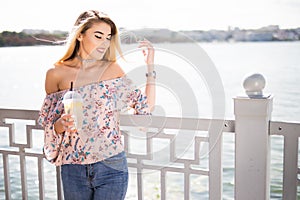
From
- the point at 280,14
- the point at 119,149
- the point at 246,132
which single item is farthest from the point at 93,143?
the point at 280,14

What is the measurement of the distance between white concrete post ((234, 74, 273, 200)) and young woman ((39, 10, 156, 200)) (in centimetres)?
45

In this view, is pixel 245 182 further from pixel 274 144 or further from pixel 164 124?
pixel 274 144

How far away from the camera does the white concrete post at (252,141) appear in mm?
2018

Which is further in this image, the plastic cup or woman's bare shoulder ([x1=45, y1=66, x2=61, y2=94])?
woman's bare shoulder ([x1=45, y1=66, x2=61, y2=94])

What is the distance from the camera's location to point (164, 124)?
7.02 feet

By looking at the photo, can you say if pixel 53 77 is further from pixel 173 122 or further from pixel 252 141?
pixel 252 141

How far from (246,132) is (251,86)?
0.71 ft

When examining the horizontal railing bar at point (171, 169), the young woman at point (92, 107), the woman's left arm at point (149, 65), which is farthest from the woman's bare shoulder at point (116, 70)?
the horizontal railing bar at point (171, 169)

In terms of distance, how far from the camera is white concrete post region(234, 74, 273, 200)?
2.02m

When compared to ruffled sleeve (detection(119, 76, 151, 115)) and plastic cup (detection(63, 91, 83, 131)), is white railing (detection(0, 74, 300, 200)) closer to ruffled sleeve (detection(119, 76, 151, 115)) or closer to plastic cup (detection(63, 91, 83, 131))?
ruffled sleeve (detection(119, 76, 151, 115))

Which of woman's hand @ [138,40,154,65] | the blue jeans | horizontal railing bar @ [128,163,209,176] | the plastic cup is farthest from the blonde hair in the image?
horizontal railing bar @ [128,163,209,176]

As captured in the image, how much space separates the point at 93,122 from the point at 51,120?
0.19 metres

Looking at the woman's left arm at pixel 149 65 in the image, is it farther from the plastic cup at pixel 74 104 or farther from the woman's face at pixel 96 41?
the plastic cup at pixel 74 104

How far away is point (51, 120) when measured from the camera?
188 centimetres
